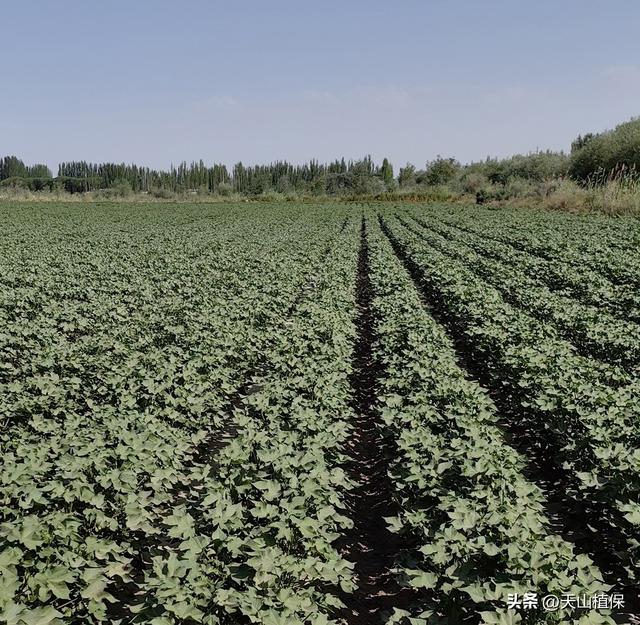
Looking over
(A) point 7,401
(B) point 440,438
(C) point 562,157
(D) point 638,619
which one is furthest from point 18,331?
(C) point 562,157

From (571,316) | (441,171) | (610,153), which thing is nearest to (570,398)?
(571,316)

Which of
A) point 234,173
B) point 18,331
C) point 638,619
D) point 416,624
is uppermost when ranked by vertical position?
point 234,173

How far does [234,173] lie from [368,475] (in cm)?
14658

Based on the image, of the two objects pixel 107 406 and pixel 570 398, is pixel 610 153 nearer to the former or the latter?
pixel 570 398

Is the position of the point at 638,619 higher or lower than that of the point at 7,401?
lower

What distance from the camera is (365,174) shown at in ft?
351

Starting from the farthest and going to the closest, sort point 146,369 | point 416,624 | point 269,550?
1. point 146,369
2. point 269,550
3. point 416,624

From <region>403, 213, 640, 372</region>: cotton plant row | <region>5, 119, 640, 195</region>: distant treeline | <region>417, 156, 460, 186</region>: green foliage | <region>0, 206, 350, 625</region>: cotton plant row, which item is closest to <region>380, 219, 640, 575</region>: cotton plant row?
<region>403, 213, 640, 372</region>: cotton plant row

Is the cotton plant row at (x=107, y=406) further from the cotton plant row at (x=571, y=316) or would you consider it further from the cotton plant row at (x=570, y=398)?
the cotton plant row at (x=571, y=316)

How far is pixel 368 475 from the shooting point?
629 cm

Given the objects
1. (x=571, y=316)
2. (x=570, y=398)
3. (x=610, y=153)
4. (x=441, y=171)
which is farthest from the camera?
(x=441, y=171)

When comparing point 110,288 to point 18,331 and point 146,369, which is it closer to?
point 18,331

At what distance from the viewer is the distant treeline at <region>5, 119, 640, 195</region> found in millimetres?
49500

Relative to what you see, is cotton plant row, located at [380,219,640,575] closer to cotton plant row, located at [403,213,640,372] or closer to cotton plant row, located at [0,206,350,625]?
cotton plant row, located at [403,213,640,372]
